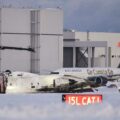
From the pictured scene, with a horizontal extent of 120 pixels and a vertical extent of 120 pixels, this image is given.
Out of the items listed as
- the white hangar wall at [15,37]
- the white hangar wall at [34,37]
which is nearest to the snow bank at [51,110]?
the white hangar wall at [15,37]

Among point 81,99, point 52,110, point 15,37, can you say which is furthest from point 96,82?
point 15,37

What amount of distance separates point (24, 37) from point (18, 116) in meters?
78.5

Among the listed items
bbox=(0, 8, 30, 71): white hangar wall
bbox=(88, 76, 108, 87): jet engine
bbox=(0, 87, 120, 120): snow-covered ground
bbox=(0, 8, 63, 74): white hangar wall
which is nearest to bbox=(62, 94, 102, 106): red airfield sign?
bbox=(0, 87, 120, 120): snow-covered ground

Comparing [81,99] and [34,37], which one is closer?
[81,99]

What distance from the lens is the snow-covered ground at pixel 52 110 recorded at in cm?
904

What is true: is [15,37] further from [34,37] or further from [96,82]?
[96,82]

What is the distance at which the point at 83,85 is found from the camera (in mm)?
30531

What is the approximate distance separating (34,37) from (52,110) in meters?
77.7

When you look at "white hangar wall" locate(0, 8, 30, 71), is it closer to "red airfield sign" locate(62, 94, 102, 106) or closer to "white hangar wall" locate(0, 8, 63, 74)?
"white hangar wall" locate(0, 8, 63, 74)

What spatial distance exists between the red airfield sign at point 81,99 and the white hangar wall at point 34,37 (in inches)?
2968

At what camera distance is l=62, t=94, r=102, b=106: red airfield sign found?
952 cm

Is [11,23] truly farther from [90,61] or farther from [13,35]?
[90,61]

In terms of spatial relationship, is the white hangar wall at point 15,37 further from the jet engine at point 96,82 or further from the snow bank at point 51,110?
the snow bank at point 51,110

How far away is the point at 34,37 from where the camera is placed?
284 feet
